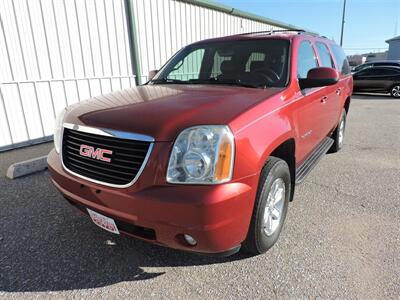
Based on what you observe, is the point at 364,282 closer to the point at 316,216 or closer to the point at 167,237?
the point at 316,216

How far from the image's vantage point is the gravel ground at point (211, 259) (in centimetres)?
208

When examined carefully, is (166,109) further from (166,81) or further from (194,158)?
(166,81)

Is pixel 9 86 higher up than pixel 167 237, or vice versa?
pixel 9 86

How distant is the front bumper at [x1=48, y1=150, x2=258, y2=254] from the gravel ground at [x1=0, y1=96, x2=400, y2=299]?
1.38 feet

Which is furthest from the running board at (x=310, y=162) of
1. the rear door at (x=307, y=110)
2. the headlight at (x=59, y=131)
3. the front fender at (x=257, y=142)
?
the headlight at (x=59, y=131)

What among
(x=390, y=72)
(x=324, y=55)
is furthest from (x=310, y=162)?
(x=390, y=72)

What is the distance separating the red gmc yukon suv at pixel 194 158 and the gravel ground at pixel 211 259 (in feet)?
1.01

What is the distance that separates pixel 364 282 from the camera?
2115 millimetres

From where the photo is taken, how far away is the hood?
1896 mm

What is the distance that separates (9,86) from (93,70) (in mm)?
1784

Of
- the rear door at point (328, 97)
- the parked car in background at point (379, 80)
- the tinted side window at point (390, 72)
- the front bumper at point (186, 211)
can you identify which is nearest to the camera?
the front bumper at point (186, 211)

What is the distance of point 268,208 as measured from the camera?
7.61 ft

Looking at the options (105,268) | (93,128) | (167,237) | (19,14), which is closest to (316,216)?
(167,237)

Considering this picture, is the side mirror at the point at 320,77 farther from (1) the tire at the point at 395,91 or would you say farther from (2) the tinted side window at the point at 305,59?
(1) the tire at the point at 395,91
